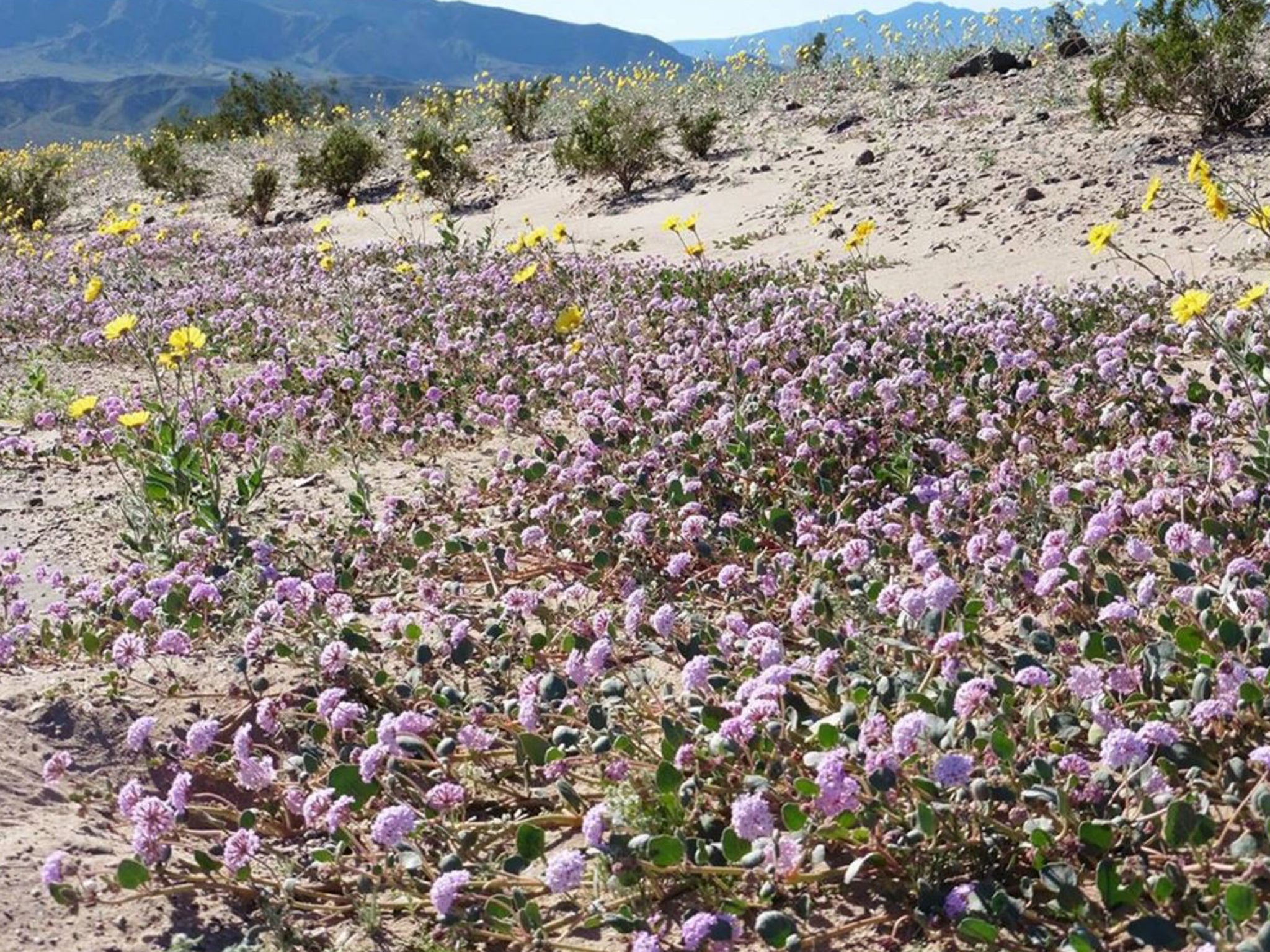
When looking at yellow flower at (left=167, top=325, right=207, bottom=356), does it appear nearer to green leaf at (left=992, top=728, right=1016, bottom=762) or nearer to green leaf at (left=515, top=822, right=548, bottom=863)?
green leaf at (left=515, top=822, right=548, bottom=863)

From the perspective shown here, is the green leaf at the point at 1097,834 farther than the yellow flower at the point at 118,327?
No

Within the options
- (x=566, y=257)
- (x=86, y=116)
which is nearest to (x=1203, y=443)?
(x=566, y=257)

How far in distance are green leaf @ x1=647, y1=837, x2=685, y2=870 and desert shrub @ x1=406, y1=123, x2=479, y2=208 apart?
1646 cm

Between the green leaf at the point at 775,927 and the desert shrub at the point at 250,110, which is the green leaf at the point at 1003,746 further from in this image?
the desert shrub at the point at 250,110

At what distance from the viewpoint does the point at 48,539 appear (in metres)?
Result: 5.69

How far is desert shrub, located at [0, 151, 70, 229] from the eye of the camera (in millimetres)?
22109

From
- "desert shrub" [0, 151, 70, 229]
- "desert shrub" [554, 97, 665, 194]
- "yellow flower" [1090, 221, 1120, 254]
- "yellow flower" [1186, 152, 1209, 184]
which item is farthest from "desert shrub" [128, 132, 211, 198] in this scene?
"yellow flower" [1186, 152, 1209, 184]

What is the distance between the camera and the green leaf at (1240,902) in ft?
6.49

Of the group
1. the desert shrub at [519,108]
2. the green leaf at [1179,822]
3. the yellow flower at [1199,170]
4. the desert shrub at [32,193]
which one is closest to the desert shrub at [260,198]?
the desert shrub at [32,193]

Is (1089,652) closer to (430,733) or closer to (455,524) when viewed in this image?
(430,733)

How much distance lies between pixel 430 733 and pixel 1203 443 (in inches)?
125

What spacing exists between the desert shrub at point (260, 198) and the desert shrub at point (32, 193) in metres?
3.91

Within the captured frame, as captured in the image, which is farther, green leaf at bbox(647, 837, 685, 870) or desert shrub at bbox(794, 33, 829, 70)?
desert shrub at bbox(794, 33, 829, 70)

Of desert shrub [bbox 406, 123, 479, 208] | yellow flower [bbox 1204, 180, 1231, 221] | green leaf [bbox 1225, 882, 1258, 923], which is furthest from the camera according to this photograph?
desert shrub [bbox 406, 123, 479, 208]
